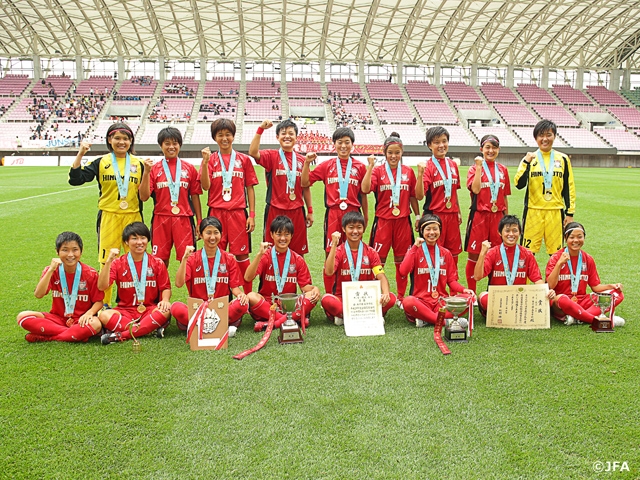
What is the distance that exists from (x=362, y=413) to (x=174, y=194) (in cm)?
283

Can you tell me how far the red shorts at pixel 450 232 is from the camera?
512 cm

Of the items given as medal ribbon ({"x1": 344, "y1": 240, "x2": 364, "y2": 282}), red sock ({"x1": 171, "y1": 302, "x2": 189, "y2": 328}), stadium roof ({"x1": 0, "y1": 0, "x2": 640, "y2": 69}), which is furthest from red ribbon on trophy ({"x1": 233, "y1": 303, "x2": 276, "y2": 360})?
stadium roof ({"x1": 0, "y1": 0, "x2": 640, "y2": 69})

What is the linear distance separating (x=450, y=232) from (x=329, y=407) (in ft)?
9.34

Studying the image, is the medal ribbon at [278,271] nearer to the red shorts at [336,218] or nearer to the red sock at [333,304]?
the red sock at [333,304]

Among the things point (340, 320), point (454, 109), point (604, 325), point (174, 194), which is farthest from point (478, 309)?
point (454, 109)

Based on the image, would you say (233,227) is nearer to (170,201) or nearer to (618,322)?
(170,201)

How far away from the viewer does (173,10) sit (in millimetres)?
34469

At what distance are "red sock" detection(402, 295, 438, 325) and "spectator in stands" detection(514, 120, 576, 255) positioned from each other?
1.62 meters

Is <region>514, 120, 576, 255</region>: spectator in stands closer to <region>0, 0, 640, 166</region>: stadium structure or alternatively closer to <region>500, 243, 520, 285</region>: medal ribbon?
<region>500, 243, 520, 285</region>: medal ribbon

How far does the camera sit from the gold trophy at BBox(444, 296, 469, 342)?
12.5 feet

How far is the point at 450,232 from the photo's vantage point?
516 cm

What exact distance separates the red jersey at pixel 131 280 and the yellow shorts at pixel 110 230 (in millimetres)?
427

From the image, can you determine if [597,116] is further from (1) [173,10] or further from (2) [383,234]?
(2) [383,234]

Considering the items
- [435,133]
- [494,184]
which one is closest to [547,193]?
[494,184]
